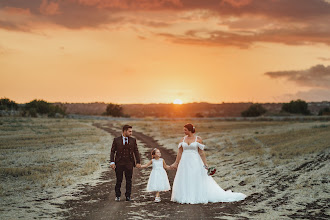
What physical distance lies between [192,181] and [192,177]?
0.12 m

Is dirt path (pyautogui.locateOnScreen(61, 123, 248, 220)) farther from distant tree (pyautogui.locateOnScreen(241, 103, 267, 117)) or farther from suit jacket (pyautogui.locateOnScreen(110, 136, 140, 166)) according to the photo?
distant tree (pyautogui.locateOnScreen(241, 103, 267, 117))

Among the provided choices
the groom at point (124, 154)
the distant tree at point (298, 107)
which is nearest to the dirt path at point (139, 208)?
the groom at point (124, 154)

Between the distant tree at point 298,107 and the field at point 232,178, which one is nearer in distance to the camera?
the field at point 232,178

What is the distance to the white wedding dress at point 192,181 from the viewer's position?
12492mm

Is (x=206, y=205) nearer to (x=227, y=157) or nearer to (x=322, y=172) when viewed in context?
(x=322, y=172)

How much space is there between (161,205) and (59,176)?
7824 mm

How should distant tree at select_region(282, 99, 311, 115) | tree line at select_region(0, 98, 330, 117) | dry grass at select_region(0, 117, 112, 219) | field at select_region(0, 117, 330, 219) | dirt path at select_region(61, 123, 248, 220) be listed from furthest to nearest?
distant tree at select_region(282, 99, 311, 115)
tree line at select_region(0, 98, 330, 117)
dry grass at select_region(0, 117, 112, 219)
field at select_region(0, 117, 330, 219)
dirt path at select_region(61, 123, 248, 220)

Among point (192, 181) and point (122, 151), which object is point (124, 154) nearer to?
point (122, 151)

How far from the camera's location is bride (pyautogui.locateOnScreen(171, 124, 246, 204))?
12.5 meters

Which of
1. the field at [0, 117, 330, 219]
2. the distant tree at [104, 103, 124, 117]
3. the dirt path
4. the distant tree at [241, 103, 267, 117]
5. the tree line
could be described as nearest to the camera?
the dirt path

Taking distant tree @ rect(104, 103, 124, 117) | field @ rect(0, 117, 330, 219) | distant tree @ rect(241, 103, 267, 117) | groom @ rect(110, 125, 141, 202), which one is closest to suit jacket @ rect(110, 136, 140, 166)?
groom @ rect(110, 125, 141, 202)

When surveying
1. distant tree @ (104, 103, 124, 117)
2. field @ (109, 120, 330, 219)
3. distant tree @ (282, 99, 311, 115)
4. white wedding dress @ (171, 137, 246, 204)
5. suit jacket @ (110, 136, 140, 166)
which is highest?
distant tree @ (282, 99, 311, 115)

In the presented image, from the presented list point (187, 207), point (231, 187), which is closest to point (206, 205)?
point (187, 207)

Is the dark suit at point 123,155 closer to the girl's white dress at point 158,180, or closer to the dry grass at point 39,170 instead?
the girl's white dress at point 158,180
